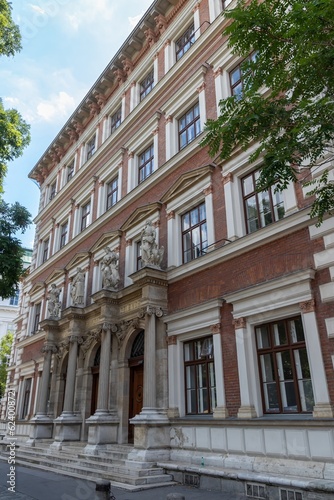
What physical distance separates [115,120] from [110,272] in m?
10.2

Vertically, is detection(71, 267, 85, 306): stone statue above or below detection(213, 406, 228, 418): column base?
above

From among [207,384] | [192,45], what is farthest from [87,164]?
[207,384]

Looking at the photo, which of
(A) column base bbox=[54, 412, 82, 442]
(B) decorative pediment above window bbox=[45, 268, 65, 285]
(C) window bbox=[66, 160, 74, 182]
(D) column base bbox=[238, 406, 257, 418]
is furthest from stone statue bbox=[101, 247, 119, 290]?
(C) window bbox=[66, 160, 74, 182]

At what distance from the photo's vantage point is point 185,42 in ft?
58.4

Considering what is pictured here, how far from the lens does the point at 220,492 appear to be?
9.02 meters

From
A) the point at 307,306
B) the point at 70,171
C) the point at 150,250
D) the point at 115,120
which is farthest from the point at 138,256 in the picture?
the point at 70,171

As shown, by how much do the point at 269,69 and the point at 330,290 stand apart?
478cm

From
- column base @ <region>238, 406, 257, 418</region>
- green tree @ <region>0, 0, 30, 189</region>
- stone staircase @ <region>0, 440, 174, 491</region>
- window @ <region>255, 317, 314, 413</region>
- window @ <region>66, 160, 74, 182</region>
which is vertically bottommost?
stone staircase @ <region>0, 440, 174, 491</region>

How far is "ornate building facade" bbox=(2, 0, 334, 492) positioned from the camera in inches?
372

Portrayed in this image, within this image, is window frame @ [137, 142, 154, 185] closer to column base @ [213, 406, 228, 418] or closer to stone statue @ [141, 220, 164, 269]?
stone statue @ [141, 220, 164, 269]

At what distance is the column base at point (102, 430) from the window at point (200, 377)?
3.43 m

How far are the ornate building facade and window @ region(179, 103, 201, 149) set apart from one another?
0.07 metres

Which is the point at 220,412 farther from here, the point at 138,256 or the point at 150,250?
the point at 138,256

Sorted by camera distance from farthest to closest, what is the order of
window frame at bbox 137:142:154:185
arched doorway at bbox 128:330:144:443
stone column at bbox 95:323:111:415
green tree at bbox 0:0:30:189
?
window frame at bbox 137:142:154:185 < arched doorway at bbox 128:330:144:443 < stone column at bbox 95:323:111:415 < green tree at bbox 0:0:30:189
